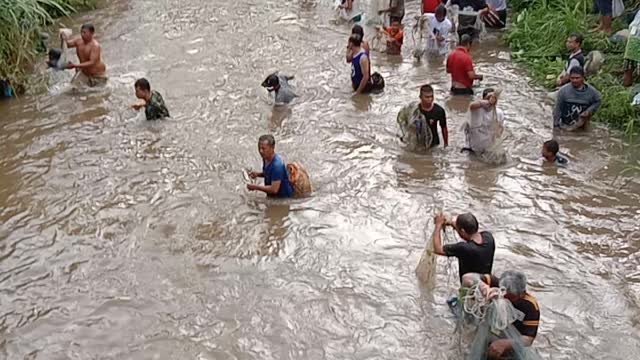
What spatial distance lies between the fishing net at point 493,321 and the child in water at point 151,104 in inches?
264

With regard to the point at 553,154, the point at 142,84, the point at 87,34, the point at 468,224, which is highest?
the point at 87,34

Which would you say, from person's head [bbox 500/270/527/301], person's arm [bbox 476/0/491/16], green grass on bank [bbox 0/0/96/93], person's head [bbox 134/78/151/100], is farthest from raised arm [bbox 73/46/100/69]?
person's head [bbox 500/270/527/301]

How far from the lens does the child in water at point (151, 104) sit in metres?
11.3

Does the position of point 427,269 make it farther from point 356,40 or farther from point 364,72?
point 356,40

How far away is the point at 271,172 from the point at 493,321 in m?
3.83

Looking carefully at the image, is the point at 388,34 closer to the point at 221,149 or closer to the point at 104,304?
the point at 221,149

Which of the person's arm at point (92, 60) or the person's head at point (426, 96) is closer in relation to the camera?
the person's head at point (426, 96)

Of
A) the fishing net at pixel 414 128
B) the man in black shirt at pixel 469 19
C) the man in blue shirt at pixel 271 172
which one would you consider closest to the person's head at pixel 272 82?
the fishing net at pixel 414 128

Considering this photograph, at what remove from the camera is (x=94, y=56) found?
42.5 feet

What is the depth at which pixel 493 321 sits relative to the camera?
5.79m

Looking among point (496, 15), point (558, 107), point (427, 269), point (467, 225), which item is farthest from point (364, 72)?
point (467, 225)

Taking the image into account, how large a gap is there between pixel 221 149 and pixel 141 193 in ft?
5.09

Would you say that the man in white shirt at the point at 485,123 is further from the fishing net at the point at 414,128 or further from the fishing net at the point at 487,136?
the fishing net at the point at 414,128

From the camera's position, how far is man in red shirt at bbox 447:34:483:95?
1200 centimetres
